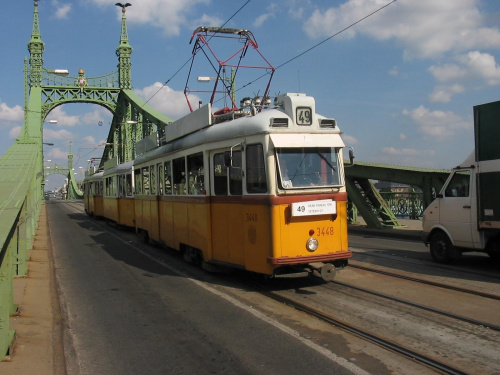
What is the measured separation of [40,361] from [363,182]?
52.6ft

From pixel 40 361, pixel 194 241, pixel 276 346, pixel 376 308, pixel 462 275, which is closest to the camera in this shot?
pixel 40 361

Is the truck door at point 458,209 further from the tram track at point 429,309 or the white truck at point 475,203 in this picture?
the tram track at point 429,309

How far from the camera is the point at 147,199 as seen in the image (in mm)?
13656

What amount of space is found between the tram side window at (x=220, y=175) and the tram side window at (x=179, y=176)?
5.44 feet

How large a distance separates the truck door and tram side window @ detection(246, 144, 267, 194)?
4.86 meters

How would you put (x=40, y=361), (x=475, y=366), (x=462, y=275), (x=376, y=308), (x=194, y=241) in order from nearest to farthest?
(x=475, y=366)
(x=40, y=361)
(x=376, y=308)
(x=462, y=275)
(x=194, y=241)

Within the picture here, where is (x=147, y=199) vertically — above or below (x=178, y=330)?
above

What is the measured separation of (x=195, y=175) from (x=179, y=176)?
3.81 ft

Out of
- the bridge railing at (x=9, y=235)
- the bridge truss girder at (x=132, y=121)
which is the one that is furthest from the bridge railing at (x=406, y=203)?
the bridge truss girder at (x=132, y=121)

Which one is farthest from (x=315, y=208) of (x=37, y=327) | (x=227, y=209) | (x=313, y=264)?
(x=37, y=327)

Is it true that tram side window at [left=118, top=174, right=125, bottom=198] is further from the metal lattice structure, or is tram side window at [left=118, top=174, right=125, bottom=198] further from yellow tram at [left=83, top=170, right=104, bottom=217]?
the metal lattice structure

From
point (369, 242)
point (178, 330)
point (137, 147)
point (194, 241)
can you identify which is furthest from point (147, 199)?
point (178, 330)

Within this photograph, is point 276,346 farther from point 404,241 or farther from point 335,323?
point 404,241

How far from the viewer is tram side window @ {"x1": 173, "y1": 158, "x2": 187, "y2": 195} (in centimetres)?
1024
